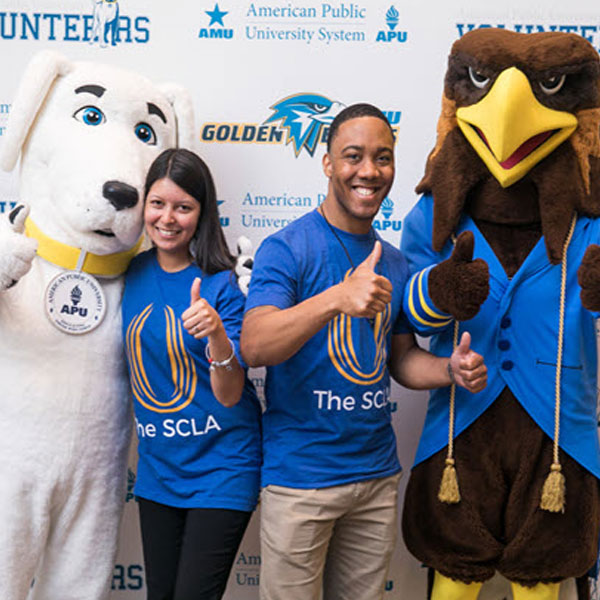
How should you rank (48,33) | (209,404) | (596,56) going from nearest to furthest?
(596,56), (209,404), (48,33)

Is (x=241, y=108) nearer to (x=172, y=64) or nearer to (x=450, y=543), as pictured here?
(x=172, y=64)

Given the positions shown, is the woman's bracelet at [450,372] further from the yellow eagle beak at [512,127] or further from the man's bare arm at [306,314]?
the yellow eagle beak at [512,127]

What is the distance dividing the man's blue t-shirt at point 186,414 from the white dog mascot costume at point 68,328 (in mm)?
124

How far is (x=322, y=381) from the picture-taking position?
6.07ft

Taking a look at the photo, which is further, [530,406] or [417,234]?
[417,234]

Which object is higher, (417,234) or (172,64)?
(172,64)

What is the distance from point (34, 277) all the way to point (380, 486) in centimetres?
102

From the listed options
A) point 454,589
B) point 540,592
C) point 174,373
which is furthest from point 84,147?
point 540,592

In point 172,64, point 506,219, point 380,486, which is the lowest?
point 380,486

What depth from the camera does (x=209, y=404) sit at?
1932 millimetres

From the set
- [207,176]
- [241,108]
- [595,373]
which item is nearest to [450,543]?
[595,373]

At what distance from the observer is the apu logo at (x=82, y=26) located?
8.07ft

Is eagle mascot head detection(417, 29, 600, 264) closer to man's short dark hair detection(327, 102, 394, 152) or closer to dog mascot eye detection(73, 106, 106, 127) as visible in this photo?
man's short dark hair detection(327, 102, 394, 152)

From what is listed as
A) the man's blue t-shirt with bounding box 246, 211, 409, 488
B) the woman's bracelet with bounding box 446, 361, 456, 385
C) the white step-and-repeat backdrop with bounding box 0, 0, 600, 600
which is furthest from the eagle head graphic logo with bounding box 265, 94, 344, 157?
the woman's bracelet with bounding box 446, 361, 456, 385
